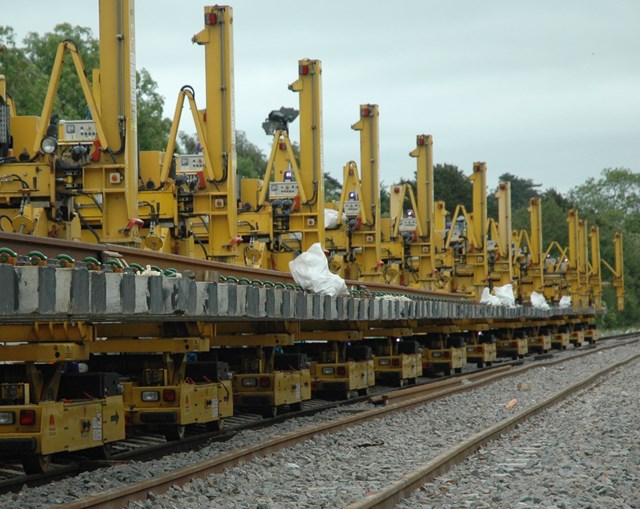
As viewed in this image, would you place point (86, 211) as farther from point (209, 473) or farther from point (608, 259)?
point (608, 259)

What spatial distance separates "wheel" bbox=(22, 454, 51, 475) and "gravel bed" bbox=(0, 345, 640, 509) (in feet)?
1.37

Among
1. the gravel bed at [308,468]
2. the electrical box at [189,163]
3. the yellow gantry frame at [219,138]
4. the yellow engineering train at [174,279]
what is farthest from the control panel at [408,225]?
the gravel bed at [308,468]

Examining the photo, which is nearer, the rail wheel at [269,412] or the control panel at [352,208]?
the rail wheel at [269,412]

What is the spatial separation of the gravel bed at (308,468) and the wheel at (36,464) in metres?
0.42

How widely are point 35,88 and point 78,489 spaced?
41745mm

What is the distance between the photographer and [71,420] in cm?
1088

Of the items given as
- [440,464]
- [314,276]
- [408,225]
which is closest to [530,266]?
[408,225]

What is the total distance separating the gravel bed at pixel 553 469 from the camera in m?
9.34

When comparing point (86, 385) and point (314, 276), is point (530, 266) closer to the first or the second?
point (314, 276)

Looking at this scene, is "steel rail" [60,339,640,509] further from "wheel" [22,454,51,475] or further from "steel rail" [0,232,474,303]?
"steel rail" [0,232,474,303]

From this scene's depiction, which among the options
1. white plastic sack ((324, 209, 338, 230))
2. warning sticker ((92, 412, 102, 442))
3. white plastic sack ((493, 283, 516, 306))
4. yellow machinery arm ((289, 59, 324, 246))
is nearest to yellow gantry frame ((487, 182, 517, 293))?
white plastic sack ((493, 283, 516, 306))

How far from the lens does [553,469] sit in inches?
437

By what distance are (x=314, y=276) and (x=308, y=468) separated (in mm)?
5109

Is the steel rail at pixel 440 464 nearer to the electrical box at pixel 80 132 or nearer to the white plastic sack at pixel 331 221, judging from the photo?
the electrical box at pixel 80 132
